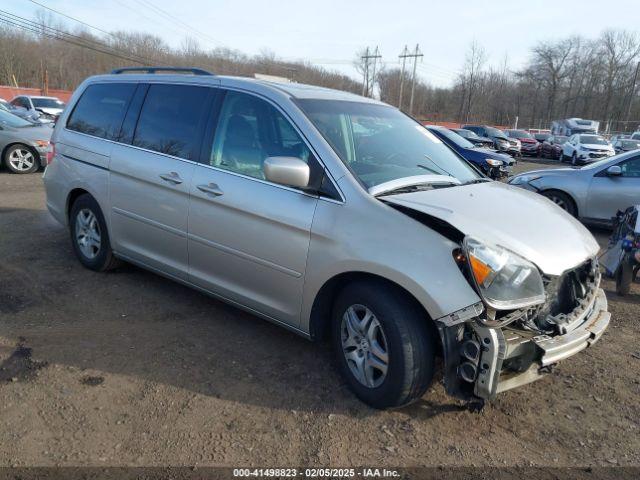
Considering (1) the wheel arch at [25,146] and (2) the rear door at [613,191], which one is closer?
(2) the rear door at [613,191]

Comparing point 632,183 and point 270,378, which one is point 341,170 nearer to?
point 270,378

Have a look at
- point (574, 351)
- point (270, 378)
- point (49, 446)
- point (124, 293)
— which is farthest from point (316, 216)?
point (124, 293)

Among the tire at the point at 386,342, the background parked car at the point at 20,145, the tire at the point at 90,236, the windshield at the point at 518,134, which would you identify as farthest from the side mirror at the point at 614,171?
the windshield at the point at 518,134

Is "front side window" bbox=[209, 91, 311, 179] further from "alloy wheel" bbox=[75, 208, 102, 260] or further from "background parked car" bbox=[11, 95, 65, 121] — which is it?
"background parked car" bbox=[11, 95, 65, 121]

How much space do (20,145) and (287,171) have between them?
10963 millimetres

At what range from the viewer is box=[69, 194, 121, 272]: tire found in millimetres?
4895

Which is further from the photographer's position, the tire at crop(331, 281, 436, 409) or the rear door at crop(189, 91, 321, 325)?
the rear door at crop(189, 91, 321, 325)

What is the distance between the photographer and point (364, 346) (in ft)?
10.1

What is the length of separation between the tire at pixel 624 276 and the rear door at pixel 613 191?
11.2 ft

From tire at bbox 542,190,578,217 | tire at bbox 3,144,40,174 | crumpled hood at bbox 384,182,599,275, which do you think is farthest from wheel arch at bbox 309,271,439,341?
tire at bbox 3,144,40,174

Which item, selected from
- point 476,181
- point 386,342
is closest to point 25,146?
point 476,181

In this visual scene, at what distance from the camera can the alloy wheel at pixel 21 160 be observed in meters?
11.5

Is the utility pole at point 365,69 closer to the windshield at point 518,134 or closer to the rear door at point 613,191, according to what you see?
the windshield at point 518,134

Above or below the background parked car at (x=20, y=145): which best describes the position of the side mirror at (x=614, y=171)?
above
